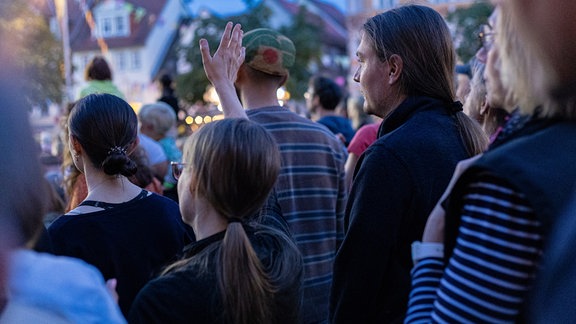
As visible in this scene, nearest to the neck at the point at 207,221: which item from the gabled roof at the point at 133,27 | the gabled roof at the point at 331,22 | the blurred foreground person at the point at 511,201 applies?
the blurred foreground person at the point at 511,201

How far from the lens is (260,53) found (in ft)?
12.7

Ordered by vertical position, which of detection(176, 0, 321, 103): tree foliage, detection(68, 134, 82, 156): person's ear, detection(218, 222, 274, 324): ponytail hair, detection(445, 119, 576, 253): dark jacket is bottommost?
detection(176, 0, 321, 103): tree foliage

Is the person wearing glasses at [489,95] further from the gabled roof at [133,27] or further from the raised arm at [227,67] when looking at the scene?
the gabled roof at [133,27]

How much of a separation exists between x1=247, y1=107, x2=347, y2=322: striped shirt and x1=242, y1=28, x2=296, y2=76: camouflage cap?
0.23 m

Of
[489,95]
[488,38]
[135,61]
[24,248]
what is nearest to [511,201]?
[489,95]

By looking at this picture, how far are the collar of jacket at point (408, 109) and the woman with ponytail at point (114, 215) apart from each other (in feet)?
3.20

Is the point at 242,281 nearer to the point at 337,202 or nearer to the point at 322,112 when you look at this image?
the point at 337,202

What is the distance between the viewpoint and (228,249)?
204 centimetres

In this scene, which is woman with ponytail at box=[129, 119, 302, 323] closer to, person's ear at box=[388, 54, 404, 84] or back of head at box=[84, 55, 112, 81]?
person's ear at box=[388, 54, 404, 84]

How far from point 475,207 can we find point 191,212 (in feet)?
3.13

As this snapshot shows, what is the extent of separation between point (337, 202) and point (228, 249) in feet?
6.05

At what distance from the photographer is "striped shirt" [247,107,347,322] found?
141 inches

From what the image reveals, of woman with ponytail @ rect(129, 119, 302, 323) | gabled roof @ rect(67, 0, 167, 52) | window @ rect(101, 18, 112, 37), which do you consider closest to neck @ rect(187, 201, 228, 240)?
woman with ponytail @ rect(129, 119, 302, 323)

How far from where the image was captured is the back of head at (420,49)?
8.59ft
